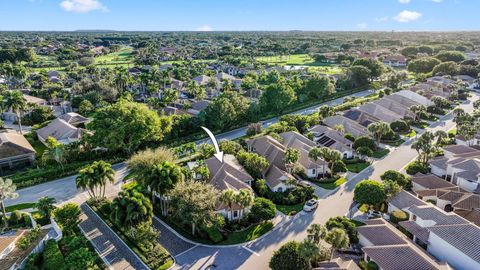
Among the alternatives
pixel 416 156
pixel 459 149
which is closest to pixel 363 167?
pixel 416 156

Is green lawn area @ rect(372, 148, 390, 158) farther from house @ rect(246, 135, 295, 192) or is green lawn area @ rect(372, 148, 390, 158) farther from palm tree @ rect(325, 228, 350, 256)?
palm tree @ rect(325, 228, 350, 256)

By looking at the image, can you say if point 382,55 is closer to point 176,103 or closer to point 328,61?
point 328,61

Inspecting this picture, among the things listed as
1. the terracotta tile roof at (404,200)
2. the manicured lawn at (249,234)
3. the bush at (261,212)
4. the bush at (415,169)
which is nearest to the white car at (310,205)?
the bush at (261,212)

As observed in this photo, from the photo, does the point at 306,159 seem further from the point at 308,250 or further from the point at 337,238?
the point at 308,250

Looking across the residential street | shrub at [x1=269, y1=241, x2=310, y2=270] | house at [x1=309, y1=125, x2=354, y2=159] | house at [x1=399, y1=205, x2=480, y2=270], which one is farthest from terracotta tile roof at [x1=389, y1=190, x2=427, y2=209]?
house at [x1=309, y1=125, x2=354, y2=159]

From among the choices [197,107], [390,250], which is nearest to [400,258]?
[390,250]

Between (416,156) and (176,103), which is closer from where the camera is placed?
(416,156)
